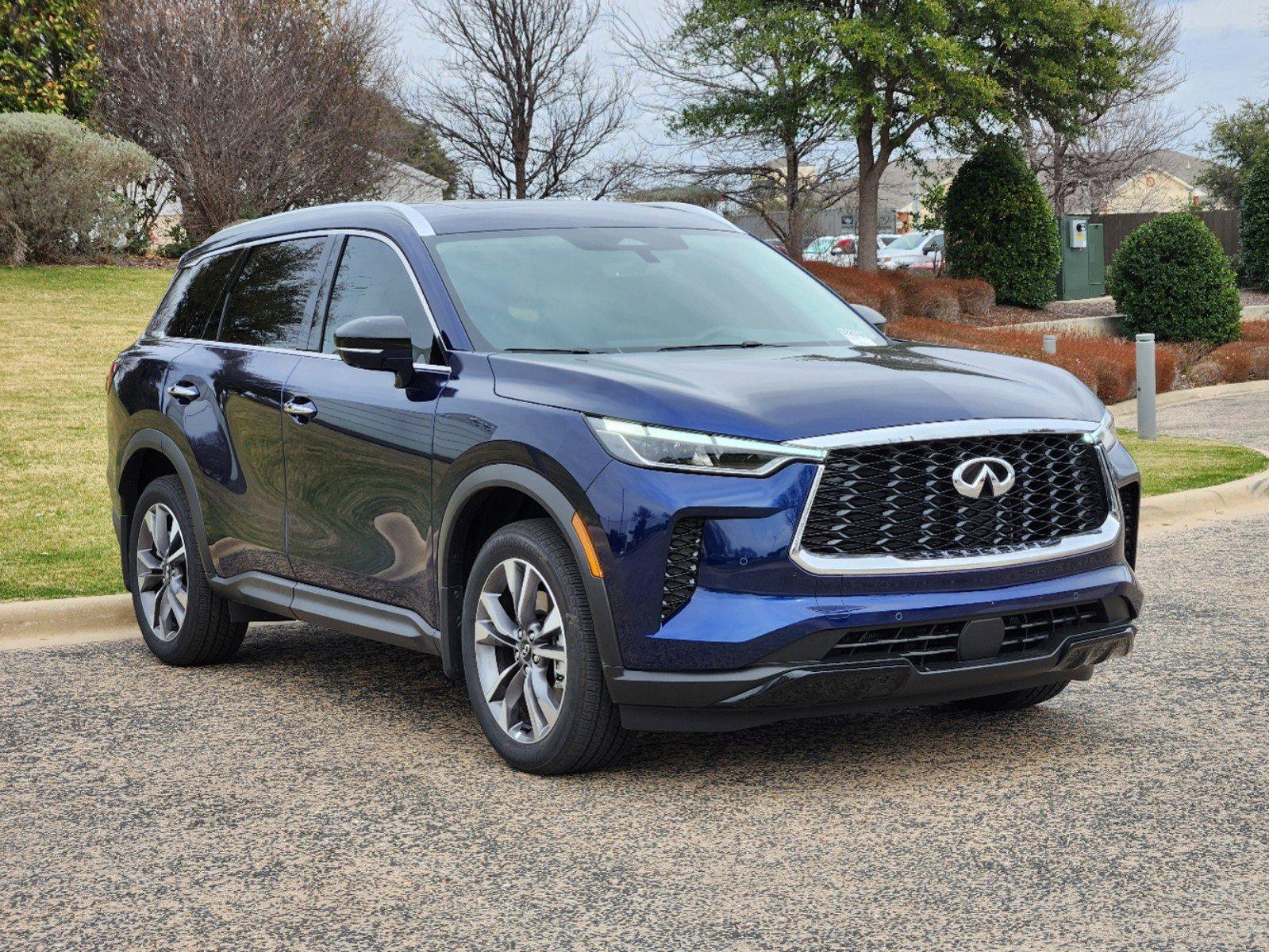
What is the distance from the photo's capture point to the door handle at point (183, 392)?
7184mm

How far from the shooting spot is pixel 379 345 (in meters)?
5.66

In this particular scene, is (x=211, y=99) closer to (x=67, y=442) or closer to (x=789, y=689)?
(x=67, y=442)

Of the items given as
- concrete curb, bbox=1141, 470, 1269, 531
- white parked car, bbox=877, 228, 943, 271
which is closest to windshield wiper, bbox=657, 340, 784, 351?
concrete curb, bbox=1141, 470, 1269, 531

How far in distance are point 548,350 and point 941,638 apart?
68.6 inches

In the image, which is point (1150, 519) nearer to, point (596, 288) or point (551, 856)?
point (596, 288)

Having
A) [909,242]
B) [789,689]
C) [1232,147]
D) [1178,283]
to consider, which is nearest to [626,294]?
[789,689]

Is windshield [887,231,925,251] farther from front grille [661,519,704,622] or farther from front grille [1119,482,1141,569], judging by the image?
front grille [661,519,704,622]

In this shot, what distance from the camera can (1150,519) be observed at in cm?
1088

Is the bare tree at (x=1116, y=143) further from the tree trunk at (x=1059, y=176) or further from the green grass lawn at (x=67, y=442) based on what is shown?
the green grass lawn at (x=67, y=442)

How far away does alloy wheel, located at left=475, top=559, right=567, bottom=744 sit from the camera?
522cm

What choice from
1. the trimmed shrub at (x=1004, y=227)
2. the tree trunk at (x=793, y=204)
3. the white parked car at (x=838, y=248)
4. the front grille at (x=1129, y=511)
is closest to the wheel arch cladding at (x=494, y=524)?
the front grille at (x=1129, y=511)

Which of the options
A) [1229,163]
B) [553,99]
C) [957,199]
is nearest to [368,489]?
[957,199]

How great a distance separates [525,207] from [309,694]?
2.20 meters

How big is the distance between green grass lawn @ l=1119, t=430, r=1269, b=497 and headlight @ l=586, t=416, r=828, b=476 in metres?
6.92
